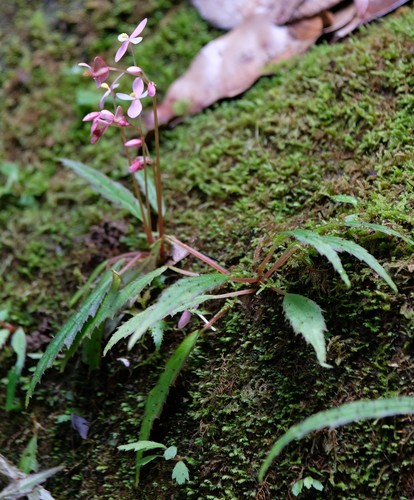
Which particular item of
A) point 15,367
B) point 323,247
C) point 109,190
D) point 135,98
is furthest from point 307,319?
point 15,367

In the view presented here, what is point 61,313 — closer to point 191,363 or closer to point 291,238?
point 191,363

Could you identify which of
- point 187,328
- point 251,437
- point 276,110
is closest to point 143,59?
point 276,110

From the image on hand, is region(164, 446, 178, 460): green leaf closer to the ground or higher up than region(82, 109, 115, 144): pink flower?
closer to the ground

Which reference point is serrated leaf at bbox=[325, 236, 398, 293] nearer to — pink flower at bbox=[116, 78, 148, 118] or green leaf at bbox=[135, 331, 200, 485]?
green leaf at bbox=[135, 331, 200, 485]

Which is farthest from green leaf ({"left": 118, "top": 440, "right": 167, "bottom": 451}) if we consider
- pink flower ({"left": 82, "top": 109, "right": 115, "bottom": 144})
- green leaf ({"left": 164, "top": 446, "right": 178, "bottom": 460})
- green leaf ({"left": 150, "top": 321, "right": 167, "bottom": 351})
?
pink flower ({"left": 82, "top": 109, "right": 115, "bottom": 144})

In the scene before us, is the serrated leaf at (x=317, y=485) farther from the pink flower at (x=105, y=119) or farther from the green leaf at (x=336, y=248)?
the pink flower at (x=105, y=119)
